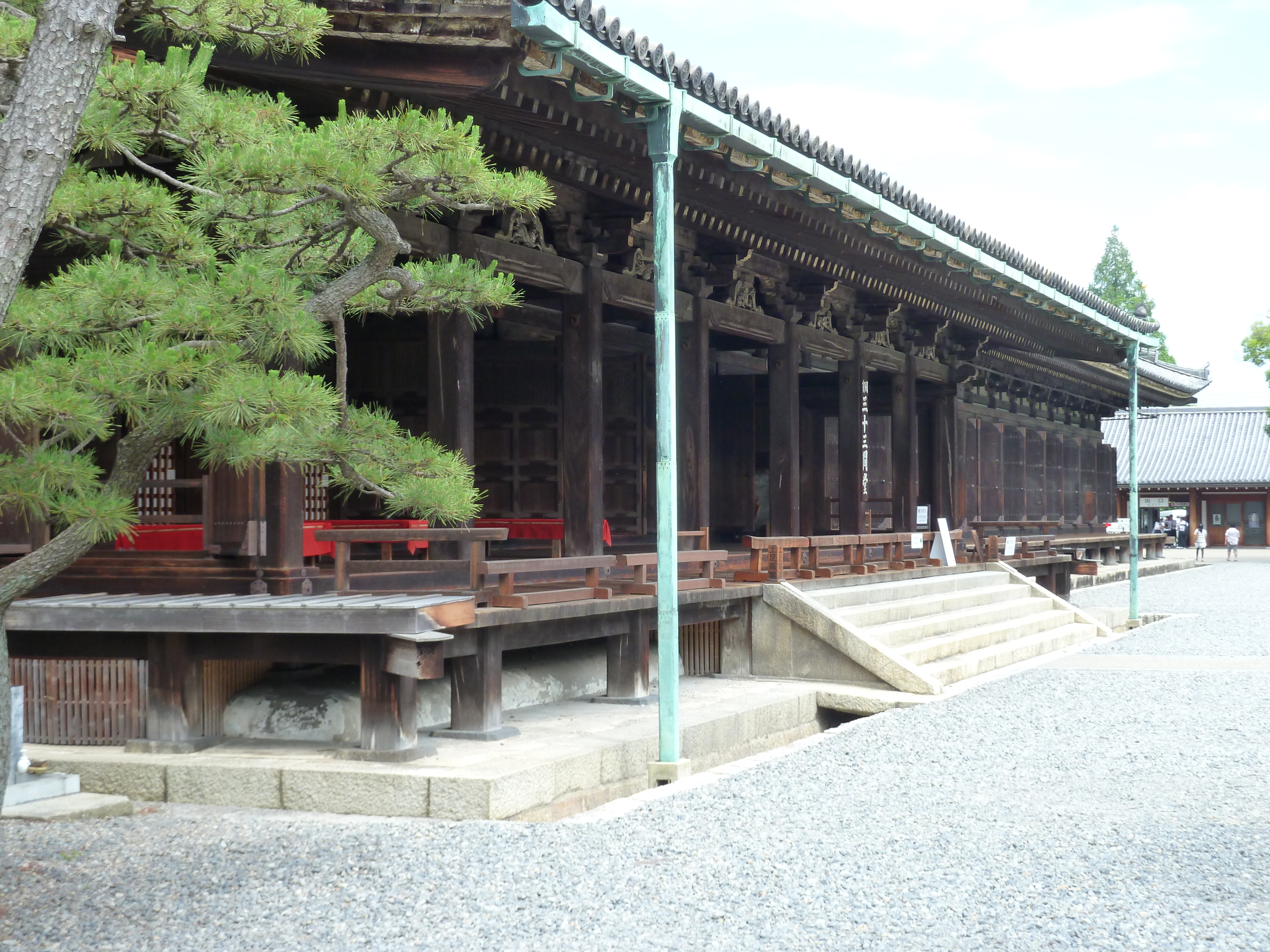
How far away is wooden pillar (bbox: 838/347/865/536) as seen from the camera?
51.9 feet

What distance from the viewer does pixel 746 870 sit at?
5465 millimetres

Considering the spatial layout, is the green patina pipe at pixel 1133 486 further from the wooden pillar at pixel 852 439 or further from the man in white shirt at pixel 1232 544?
the man in white shirt at pixel 1232 544

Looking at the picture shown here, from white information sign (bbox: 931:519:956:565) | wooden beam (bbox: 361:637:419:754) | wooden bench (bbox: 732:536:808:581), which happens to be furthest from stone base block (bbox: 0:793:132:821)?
white information sign (bbox: 931:519:956:565)

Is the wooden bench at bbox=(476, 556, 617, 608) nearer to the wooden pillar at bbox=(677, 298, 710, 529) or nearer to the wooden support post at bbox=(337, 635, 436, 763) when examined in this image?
the wooden support post at bbox=(337, 635, 436, 763)

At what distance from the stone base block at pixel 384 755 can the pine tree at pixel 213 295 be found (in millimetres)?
1670

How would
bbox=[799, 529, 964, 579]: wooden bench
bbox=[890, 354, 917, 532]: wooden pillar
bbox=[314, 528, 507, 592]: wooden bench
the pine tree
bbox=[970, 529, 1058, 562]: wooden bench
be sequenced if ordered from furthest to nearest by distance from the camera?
bbox=[890, 354, 917, 532]: wooden pillar → bbox=[970, 529, 1058, 562]: wooden bench → bbox=[799, 529, 964, 579]: wooden bench → bbox=[314, 528, 507, 592]: wooden bench → the pine tree

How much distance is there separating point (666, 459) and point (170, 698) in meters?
3.07

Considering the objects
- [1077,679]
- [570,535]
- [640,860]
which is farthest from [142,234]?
[1077,679]

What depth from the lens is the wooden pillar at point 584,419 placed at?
10.5 metres

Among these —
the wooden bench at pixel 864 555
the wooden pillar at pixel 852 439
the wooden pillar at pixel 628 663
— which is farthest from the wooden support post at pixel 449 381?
the wooden pillar at pixel 852 439

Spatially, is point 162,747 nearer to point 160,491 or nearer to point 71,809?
point 71,809

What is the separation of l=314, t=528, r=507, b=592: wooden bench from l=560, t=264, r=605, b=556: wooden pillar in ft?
7.99

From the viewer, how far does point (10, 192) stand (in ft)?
13.2

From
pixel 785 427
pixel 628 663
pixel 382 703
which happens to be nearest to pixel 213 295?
pixel 382 703
